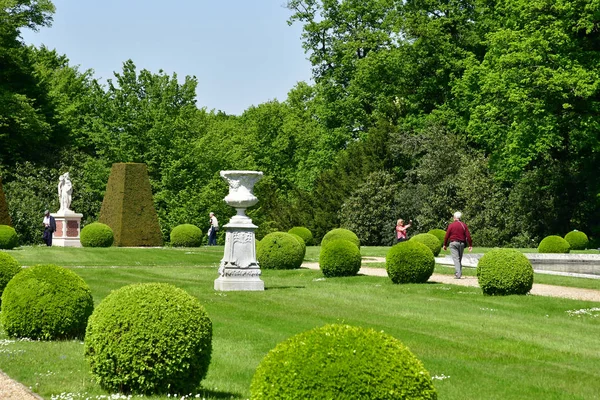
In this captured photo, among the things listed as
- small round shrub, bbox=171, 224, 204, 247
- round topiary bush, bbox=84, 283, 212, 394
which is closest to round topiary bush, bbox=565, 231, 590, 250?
small round shrub, bbox=171, 224, 204, 247

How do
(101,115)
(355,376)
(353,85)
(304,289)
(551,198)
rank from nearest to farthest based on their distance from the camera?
(355,376) → (304,289) → (551,198) → (353,85) → (101,115)

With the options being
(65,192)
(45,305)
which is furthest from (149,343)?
(65,192)

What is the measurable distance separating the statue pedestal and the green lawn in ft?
67.6

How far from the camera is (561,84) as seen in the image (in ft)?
129

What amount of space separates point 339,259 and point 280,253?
3637 mm

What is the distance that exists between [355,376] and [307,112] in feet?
234

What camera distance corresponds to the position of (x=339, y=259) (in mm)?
26062

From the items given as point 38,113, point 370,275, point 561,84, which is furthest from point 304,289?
point 38,113

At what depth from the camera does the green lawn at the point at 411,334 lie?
34.3ft

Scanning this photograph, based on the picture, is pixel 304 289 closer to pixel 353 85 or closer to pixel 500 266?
pixel 500 266

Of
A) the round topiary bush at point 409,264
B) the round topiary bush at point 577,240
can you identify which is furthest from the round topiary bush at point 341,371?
the round topiary bush at point 577,240

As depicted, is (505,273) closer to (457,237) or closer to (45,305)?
(457,237)

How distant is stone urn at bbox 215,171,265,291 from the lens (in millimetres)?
22172

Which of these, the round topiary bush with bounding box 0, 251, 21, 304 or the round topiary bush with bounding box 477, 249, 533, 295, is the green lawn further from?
the round topiary bush with bounding box 0, 251, 21, 304
